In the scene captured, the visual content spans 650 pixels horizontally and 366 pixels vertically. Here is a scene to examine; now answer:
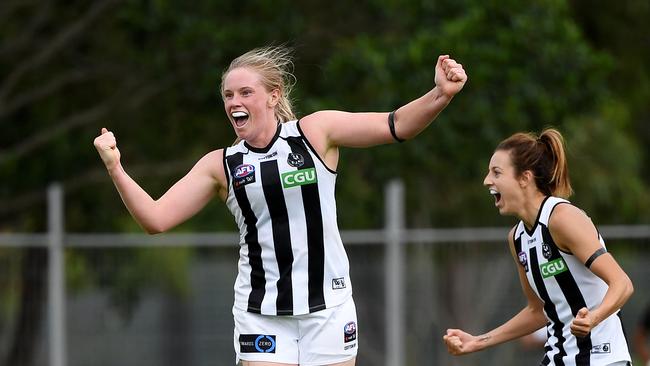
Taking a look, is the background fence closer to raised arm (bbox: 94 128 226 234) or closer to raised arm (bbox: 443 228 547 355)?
raised arm (bbox: 443 228 547 355)

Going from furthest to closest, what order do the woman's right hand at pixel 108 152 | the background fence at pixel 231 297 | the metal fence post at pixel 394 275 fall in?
the background fence at pixel 231 297, the metal fence post at pixel 394 275, the woman's right hand at pixel 108 152

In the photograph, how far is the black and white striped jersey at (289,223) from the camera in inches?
212

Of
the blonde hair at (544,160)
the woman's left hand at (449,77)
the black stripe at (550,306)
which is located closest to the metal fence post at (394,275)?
the blonde hair at (544,160)

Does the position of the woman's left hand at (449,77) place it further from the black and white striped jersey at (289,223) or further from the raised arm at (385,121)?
the black and white striped jersey at (289,223)

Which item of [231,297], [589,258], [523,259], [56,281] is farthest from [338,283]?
[231,297]

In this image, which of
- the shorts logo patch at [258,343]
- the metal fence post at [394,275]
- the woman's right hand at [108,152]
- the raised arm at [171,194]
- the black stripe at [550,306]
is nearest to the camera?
the woman's right hand at [108,152]

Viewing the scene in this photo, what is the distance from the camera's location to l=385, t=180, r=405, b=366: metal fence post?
37.6ft

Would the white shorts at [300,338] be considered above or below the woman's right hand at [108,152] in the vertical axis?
below

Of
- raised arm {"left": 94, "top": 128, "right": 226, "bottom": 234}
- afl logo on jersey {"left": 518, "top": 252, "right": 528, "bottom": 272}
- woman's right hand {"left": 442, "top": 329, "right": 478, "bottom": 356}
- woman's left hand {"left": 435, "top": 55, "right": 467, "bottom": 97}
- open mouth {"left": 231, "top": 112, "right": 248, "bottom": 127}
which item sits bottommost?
woman's right hand {"left": 442, "top": 329, "right": 478, "bottom": 356}

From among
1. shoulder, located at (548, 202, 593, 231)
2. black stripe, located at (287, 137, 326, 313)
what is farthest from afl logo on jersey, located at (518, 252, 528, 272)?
black stripe, located at (287, 137, 326, 313)

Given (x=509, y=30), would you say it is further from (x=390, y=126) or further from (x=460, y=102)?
(x=390, y=126)

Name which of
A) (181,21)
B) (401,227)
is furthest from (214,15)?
(401,227)

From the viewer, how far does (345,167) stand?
1428 cm

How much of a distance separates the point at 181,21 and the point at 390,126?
8.69 m
